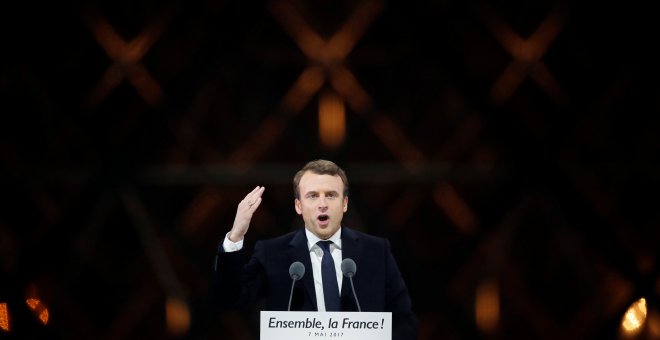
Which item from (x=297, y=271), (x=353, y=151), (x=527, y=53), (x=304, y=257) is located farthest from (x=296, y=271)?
(x=527, y=53)

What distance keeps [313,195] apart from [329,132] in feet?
4.72

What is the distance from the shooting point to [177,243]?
3.58 metres

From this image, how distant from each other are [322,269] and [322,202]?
0.14 metres

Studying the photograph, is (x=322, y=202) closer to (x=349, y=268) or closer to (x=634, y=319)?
(x=349, y=268)

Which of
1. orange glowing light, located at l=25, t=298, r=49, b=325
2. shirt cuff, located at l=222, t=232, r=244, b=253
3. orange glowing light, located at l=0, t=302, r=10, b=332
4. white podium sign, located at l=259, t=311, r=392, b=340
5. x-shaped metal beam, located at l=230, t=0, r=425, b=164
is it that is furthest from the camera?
x-shaped metal beam, located at l=230, t=0, r=425, b=164

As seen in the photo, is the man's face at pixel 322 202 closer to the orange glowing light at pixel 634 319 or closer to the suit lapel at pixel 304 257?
the suit lapel at pixel 304 257

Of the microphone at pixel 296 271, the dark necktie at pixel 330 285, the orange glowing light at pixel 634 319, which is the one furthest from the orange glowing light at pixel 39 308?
the orange glowing light at pixel 634 319

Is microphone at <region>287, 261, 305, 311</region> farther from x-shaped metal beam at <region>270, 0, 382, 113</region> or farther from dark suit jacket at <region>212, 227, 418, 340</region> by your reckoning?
x-shaped metal beam at <region>270, 0, 382, 113</region>

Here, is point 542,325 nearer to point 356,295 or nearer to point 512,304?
point 512,304

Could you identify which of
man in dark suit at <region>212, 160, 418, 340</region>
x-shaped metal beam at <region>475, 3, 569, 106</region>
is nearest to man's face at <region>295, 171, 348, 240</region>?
A: man in dark suit at <region>212, 160, 418, 340</region>

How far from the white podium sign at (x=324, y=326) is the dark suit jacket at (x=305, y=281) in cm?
17

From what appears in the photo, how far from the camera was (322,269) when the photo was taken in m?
2.15

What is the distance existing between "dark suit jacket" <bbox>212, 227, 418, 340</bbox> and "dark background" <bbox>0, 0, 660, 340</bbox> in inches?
48.4

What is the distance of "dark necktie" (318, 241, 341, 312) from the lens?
2125mm
